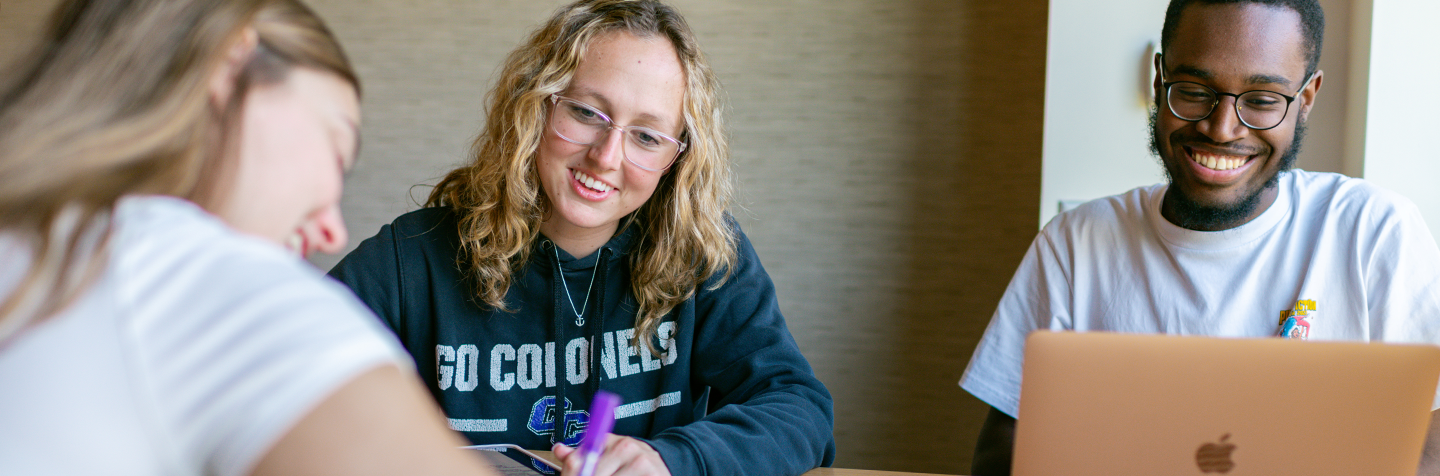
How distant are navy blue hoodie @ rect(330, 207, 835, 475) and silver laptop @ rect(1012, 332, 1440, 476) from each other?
46 centimetres

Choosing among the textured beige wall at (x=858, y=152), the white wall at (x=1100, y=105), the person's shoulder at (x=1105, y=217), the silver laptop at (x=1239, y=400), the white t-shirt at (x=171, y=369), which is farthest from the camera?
the textured beige wall at (x=858, y=152)

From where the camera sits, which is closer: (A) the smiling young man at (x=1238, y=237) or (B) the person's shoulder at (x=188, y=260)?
(B) the person's shoulder at (x=188, y=260)

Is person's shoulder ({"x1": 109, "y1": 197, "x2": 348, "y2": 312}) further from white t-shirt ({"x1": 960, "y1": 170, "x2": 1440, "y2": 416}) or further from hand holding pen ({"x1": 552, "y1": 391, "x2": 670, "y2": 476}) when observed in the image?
white t-shirt ({"x1": 960, "y1": 170, "x2": 1440, "y2": 416})

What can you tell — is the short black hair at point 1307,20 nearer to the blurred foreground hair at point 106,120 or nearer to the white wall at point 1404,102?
A: the white wall at point 1404,102

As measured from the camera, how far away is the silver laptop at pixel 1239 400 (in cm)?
77

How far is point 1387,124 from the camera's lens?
4.71 ft

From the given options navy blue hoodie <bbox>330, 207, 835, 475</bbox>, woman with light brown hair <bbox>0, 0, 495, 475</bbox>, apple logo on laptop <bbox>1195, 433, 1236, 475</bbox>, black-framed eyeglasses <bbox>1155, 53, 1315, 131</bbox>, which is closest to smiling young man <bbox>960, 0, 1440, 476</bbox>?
black-framed eyeglasses <bbox>1155, 53, 1315, 131</bbox>

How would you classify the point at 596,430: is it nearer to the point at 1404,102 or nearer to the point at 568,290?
the point at 568,290

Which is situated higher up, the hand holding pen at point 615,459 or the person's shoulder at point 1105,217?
the person's shoulder at point 1105,217

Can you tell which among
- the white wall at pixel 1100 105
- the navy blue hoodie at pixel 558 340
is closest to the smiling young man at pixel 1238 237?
the white wall at pixel 1100 105

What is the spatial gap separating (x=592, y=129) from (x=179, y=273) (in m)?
0.89

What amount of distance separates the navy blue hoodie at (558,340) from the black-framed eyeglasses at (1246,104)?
705 millimetres

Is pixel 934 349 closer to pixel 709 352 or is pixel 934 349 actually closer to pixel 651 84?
pixel 709 352

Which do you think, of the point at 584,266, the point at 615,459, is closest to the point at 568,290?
the point at 584,266
